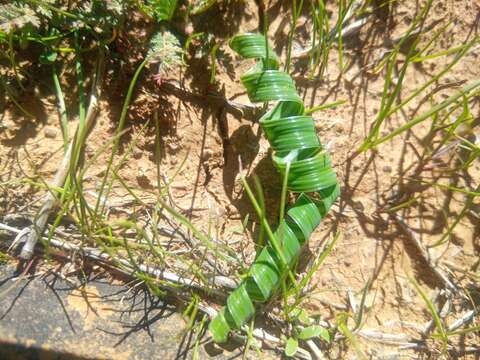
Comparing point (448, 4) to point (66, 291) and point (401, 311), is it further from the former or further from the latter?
point (66, 291)

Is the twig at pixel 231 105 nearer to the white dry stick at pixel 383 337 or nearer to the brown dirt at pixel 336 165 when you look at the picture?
the brown dirt at pixel 336 165

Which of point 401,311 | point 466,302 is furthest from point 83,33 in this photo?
point 466,302

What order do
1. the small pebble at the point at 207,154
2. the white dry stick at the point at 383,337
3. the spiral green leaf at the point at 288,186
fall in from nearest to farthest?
1. the spiral green leaf at the point at 288,186
2. the white dry stick at the point at 383,337
3. the small pebble at the point at 207,154

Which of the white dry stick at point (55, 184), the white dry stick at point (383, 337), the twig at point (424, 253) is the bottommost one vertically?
the white dry stick at point (383, 337)

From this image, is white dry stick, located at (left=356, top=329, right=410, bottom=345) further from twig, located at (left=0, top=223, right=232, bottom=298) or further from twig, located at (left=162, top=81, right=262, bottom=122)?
twig, located at (left=162, top=81, right=262, bottom=122)

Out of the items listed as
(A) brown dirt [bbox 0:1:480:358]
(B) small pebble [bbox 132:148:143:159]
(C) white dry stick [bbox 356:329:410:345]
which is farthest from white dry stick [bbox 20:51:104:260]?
(C) white dry stick [bbox 356:329:410:345]

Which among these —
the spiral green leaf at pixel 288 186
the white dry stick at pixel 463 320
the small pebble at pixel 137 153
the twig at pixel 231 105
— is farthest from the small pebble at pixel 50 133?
the white dry stick at pixel 463 320

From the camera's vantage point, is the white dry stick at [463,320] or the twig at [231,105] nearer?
the white dry stick at [463,320]

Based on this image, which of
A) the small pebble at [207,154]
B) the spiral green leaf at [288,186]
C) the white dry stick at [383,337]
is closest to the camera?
the spiral green leaf at [288,186]
